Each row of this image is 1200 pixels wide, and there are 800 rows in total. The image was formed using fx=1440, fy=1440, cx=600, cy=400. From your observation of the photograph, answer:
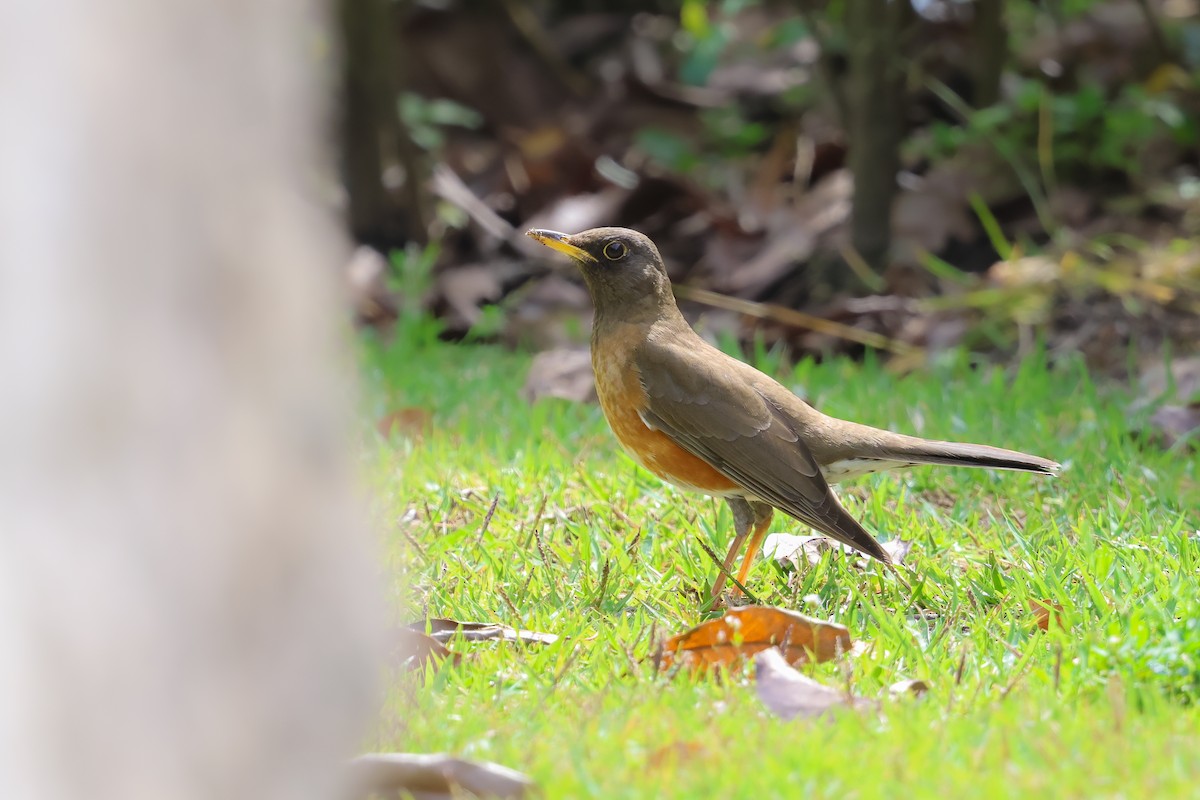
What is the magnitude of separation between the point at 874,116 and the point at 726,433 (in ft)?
12.0

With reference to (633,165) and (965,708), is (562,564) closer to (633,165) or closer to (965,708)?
(965,708)

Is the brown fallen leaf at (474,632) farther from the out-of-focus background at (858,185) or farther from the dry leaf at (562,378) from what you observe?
the out-of-focus background at (858,185)

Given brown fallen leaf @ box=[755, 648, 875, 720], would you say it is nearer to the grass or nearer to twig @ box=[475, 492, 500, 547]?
the grass

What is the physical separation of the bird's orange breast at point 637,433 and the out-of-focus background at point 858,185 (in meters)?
2.72

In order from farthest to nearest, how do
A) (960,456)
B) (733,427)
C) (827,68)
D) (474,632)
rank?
(827,68)
(733,427)
(960,456)
(474,632)

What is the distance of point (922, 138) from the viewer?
9117 mm

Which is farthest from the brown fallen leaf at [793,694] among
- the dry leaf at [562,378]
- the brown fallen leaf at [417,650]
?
the dry leaf at [562,378]

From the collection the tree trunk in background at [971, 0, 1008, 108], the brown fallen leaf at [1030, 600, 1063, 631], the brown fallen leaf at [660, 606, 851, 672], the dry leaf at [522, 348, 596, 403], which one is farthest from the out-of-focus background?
the brown fallen leaf at [660, 606, 851, 672]

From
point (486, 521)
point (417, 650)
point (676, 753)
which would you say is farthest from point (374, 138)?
point (676, 753)

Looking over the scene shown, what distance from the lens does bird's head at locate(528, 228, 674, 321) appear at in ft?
16.0

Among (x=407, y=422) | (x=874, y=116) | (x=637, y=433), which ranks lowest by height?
(x=407, y=422)

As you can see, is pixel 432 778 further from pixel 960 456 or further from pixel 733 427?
pixel 960 456

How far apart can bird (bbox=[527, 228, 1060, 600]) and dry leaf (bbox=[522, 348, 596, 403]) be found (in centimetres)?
126

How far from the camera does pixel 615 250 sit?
496 centimetres
